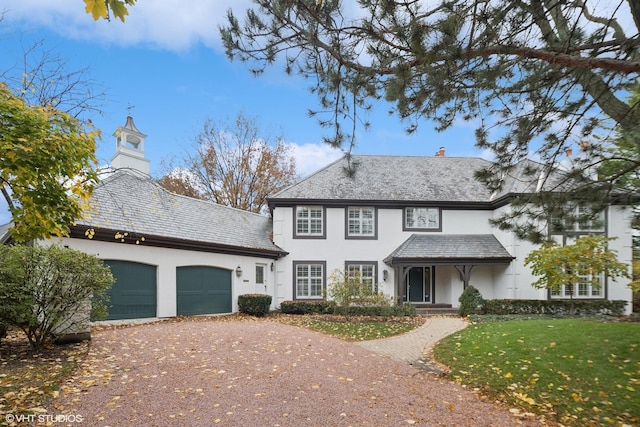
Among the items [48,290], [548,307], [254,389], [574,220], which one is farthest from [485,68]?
[548,307]

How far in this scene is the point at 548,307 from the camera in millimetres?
16297

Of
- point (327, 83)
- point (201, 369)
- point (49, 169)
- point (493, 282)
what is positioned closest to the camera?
point (49, 169)

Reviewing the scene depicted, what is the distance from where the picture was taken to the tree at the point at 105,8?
3045 mm

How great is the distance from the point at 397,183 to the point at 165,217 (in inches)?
442

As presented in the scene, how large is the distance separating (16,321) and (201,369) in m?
3.83

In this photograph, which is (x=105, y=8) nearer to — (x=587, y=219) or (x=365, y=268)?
(x=587, y=219)

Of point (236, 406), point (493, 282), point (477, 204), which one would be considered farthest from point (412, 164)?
point (236, 406)

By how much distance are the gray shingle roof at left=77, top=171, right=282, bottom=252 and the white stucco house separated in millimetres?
67

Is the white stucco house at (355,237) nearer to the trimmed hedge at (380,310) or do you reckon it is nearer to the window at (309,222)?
the window at (309,222)

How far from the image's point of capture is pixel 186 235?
49.6ft

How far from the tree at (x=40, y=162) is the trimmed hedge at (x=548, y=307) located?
15.6 meters

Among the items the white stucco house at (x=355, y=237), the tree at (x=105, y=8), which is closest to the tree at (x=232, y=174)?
the white stucco house at (x=355, y=237)

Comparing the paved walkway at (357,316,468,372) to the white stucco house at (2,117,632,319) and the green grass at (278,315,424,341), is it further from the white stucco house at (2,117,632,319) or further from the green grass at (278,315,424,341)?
the white stucco house at (2,117,632,319)

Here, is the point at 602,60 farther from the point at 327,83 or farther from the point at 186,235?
the point at 186,235
